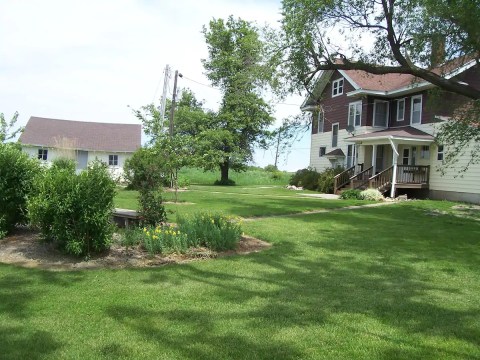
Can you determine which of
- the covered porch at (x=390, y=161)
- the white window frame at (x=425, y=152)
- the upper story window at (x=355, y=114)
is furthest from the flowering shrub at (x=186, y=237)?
the upper story window at (x=355, y=114)

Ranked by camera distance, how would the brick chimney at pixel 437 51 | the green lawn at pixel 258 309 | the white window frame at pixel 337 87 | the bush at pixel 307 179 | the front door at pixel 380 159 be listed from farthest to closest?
the white window frame at pixel 337 87
the bush at pixel 307 179
the front door at pixel 380 159
the brick chimney at pixel 437 51
the green lawn at pixel 258 309

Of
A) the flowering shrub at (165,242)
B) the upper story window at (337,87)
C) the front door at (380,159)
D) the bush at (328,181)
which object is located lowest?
the flowering shrub at (165,242)

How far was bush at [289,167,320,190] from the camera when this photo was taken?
31141 mm

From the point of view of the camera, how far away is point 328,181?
92.4ft

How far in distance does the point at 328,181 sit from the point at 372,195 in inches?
217

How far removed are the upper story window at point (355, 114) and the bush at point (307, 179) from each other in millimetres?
4214

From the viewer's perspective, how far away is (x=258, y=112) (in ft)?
138

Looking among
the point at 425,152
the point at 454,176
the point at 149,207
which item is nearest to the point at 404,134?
the point at 425,152

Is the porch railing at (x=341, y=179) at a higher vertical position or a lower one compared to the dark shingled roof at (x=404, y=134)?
lower

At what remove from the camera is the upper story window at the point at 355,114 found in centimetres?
2960

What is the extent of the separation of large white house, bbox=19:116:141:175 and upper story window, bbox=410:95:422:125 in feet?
81.8

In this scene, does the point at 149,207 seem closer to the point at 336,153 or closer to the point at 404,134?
the point at 404,134

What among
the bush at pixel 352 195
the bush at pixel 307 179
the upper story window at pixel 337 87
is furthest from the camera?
the upper story window at pixel 337 87

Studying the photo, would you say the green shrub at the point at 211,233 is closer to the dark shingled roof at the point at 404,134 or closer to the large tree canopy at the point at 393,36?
the large tree canopy at the point at 393,36
